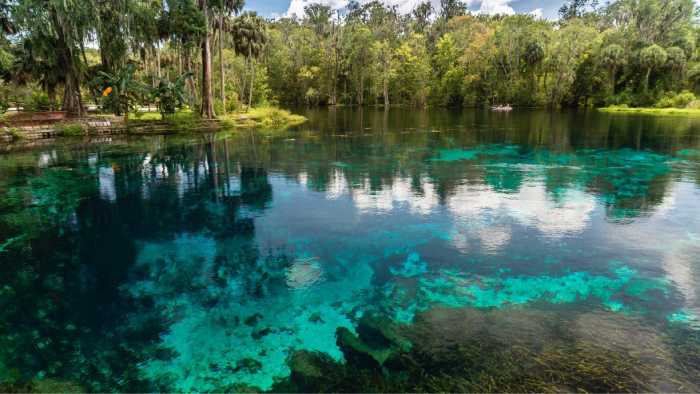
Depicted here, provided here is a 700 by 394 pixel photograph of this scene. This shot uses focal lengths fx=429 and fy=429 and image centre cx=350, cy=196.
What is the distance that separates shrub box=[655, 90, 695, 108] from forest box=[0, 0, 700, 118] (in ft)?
0.62

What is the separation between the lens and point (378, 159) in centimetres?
2605

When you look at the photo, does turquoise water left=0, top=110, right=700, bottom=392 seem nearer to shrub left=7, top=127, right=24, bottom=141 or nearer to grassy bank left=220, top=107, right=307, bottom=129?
shrub left=7, top=127, right=24, bottom=141

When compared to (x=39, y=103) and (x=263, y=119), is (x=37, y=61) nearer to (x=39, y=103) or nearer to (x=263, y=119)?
(x=39, y=103)

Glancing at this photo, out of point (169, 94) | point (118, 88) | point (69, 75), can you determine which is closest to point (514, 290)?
point (169, 94)

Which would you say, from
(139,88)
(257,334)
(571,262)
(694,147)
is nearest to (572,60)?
(694,147)

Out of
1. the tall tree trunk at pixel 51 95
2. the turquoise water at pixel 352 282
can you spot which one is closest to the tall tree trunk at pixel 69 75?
the tall tree trunk at pixel 51 95

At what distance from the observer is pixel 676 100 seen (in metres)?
68.1

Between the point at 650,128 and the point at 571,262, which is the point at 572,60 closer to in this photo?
the point at 650,128

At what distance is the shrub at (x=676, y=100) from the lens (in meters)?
66.6

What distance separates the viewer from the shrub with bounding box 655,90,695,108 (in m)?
66.6

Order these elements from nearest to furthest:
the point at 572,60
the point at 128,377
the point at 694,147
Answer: the point at 128,377 < the point at 694,147 < the point at 572,60

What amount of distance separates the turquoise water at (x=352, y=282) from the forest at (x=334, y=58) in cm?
1942

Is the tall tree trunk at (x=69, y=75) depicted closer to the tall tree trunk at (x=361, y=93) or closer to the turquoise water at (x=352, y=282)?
the turquoise water at (x=352, y=282)

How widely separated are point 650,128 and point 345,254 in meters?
45.0
